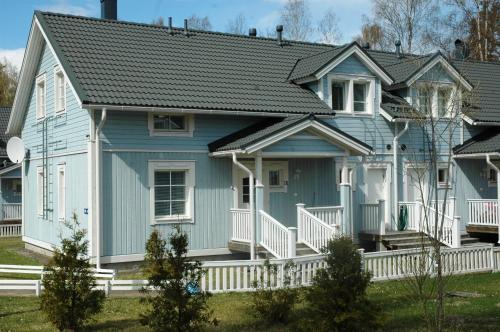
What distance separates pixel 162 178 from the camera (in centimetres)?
1734

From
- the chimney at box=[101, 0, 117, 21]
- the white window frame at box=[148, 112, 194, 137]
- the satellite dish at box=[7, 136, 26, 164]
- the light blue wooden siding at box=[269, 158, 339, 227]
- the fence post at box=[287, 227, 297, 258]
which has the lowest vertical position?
the fence post at box=[287, 227, 297, 258]

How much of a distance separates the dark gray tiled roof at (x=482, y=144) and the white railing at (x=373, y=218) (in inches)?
177

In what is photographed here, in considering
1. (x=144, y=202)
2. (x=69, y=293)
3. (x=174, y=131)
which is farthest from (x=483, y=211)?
(x=69, y=293)

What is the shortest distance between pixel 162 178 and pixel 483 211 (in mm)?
11116

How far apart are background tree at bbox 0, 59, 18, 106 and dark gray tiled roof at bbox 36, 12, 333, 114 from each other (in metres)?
39.3

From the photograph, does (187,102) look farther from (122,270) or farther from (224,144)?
(122,270)

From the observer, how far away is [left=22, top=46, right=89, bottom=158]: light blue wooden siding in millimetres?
17312

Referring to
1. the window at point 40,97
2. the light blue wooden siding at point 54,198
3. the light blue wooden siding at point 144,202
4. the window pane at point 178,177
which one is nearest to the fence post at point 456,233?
the light blue wooden siding at point 144,202

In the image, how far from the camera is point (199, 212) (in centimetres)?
1764

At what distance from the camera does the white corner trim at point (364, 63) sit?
19531 mm

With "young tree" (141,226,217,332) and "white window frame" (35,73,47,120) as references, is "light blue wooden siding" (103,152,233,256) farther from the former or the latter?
"young tree" (141,226,217,332)

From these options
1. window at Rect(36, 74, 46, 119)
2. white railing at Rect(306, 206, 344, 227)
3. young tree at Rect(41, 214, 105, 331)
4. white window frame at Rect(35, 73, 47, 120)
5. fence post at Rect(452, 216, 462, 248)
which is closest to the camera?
young tree at Rect(41, 214, 105, 331)

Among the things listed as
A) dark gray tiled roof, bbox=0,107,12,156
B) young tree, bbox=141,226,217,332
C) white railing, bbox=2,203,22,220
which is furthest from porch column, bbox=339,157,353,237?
dark gray tiled roof, bbox=0,107,12,156

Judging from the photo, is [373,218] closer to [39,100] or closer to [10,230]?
[39,100]
